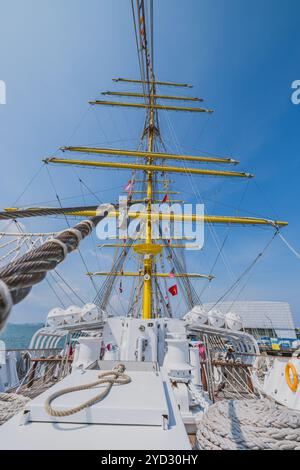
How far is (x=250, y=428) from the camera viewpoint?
62.9 inches

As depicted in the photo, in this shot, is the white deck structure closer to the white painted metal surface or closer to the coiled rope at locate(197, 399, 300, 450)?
the coiled rope at locate(197, 399, 300, 450)

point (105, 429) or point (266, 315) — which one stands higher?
point (266, 315)

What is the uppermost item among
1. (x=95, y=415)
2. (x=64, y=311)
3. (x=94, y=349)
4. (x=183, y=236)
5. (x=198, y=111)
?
(x=198, y=111)

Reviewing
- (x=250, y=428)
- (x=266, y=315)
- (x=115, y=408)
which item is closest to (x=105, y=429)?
(x=115, y=408)

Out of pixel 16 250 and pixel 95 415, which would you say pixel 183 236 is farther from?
pixel 95 415

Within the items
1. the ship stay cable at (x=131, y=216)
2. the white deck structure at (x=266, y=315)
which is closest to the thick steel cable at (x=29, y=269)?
the ship stay cable at (x=131, y=216)

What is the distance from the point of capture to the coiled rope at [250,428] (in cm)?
152

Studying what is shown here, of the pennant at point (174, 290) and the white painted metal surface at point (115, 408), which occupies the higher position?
the pennant at point (174, 290)

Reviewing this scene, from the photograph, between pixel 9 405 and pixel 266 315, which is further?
pixel 266 315

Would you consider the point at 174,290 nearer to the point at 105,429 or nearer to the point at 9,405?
the point at 9,405

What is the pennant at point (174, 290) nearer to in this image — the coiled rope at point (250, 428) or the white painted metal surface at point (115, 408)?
the coiled rope at point (250, 428)

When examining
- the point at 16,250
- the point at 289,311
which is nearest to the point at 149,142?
the point at 16,250
